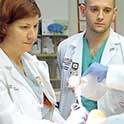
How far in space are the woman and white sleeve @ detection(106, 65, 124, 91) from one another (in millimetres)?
361

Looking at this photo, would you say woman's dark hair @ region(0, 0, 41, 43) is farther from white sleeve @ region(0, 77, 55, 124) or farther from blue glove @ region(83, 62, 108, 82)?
blue glove @ region(83, 62, 108, 82)

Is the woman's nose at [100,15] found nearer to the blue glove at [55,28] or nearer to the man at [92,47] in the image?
the man at [92,47]

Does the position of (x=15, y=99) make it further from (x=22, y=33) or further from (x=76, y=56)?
(x=76, y=56)

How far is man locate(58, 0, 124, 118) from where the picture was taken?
1863 mm

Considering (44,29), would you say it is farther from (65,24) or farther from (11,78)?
(11,78)

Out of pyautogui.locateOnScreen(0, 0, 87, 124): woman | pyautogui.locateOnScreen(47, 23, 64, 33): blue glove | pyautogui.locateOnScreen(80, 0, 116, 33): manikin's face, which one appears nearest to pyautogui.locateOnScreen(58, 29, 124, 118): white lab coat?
pyautogui.locateOnScreen(80, 0, 116, 33): manikin's face

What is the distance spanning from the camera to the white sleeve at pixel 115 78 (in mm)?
964

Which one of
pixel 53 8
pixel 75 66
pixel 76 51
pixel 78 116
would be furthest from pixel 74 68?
pixel 53 8

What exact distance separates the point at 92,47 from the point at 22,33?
730 mm

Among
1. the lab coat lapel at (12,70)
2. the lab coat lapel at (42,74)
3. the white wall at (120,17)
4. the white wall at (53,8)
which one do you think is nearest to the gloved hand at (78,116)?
the lab coat lapel at (12,70)

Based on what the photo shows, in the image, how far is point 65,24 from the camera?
3.76 m

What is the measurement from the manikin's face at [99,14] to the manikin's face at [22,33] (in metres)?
0.58

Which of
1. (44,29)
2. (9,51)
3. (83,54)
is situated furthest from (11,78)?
(44,29)

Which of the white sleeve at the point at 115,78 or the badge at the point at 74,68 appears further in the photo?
the badge at the point at 74,68
